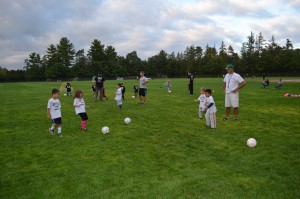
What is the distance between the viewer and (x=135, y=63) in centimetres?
12338

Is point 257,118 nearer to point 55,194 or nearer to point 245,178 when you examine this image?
point 245,178

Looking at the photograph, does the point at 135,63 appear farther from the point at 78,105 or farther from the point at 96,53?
the point at 78,105

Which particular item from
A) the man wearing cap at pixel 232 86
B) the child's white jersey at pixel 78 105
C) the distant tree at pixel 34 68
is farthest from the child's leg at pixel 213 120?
the distant tree at pixel 34 68

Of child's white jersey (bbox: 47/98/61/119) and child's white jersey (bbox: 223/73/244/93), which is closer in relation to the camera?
child's white jersey (bbox: 47/98/61/119)

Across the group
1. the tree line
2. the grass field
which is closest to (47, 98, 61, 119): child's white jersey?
the grass field

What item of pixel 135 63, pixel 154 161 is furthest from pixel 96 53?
pixel 154 161

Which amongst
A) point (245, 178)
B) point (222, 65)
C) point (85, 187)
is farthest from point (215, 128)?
point (222, 65)

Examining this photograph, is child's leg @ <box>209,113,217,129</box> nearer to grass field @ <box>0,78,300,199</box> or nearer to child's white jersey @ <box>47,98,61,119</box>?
grass field @ <box>0,78,300,199</box>

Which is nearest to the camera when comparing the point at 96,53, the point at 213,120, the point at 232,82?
the point at 213,120

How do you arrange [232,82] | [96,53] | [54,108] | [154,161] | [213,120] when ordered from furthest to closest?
[96,53], [232,82], [213,120], [54,108], [154,161]

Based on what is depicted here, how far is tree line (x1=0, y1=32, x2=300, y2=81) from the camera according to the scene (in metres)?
99.7

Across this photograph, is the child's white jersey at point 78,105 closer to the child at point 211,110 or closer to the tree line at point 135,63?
the child at point 211,110

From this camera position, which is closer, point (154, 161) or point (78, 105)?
point (154, 161)

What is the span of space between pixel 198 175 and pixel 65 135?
233 inches
